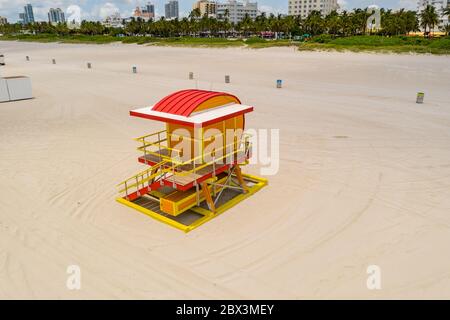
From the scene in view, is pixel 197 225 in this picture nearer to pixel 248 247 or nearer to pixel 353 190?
pixel 248 247

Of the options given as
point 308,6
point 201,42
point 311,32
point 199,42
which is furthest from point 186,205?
point 308,6

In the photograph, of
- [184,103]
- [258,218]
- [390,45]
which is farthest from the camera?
[390,45]

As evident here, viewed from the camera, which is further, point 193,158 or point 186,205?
point 193,158

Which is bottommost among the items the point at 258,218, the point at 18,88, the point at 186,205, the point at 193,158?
the point at 258,218

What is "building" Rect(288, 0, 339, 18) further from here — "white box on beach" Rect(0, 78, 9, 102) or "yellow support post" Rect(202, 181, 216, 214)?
"yellow support post" Rect(202, 181, 216, 214)

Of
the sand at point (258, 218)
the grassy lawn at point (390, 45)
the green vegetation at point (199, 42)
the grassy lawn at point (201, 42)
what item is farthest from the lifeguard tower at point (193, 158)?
the green vegetation at point (199, 42)

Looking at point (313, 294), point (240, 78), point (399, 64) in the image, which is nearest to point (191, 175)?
point (313, 294)

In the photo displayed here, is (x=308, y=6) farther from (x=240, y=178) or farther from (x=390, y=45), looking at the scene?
(x=240, y=178)
